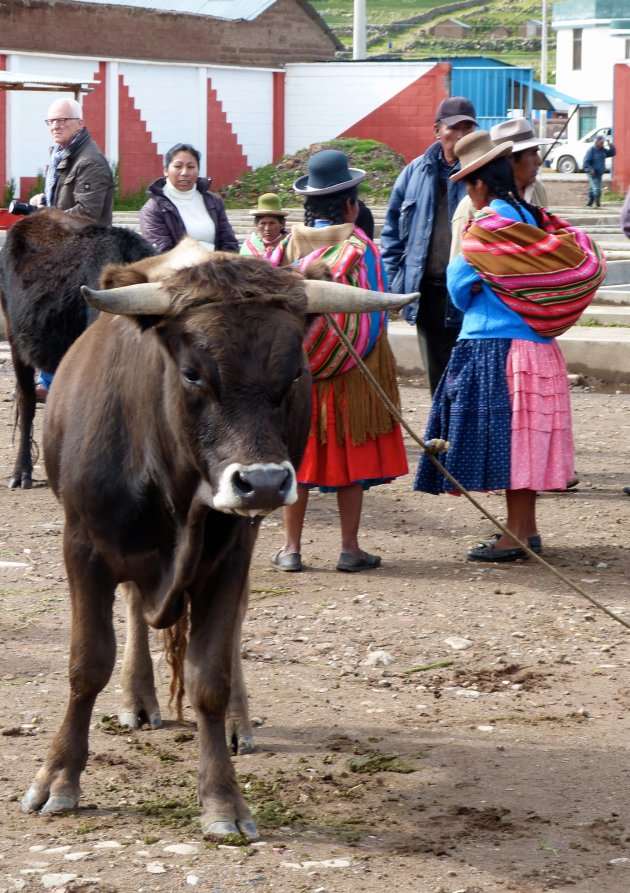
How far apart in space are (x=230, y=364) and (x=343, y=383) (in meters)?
3.07

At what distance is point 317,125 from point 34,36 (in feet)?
27.2

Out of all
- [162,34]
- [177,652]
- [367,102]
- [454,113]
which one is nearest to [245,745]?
[177,652]

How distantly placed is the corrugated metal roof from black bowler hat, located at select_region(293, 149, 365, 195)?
104 ft

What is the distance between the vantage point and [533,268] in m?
6.46

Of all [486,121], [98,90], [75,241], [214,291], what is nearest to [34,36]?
[98,90]

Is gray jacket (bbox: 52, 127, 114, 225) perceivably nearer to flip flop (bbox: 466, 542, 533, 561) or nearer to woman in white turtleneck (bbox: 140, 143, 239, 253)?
woman in white turtleneck (bbox: 140, 143, 239, 253)

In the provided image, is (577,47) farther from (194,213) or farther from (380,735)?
(380,735)

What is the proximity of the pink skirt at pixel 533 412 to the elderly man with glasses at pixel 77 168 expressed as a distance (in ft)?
9.90

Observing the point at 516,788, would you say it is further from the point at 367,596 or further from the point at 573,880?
the point at 367,596

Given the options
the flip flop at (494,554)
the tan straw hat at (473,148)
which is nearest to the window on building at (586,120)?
the tan straw hat at (473,148)

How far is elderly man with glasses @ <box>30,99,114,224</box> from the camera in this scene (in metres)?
8.45

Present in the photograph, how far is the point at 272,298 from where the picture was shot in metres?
3.69

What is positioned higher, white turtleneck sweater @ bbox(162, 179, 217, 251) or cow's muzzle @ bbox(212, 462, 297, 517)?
white turtleneck sweater @ bbox(162, 179, 217, 251)

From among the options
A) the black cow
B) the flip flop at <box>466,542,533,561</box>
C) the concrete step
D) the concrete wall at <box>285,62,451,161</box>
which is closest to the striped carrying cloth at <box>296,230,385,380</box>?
the flip flop at <box>466,542,533,561</box>
